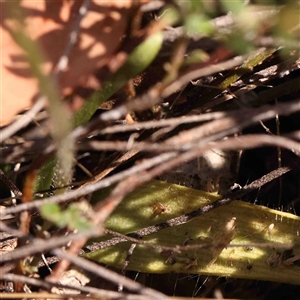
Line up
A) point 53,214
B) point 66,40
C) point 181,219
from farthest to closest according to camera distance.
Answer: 1. point 181,219
2. point 66,40
3. point 53,214

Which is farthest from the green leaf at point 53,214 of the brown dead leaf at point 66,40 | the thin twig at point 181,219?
the thin twig at point 181,219

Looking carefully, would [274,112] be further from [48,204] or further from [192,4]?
[48,204]

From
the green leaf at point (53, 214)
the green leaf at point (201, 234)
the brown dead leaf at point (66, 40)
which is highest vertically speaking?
the brown dead leaf at point (66, 40)

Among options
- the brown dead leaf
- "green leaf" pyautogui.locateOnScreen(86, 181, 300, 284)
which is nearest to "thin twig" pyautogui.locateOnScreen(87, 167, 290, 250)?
"green leaf" pyautogui.locateOnScreen(86, 181, 300, 284)

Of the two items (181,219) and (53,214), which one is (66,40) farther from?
(181,219)

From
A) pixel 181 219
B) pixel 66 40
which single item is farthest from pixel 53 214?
pixel 181 219

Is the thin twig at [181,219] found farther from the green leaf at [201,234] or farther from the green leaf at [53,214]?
the green leaf at [53,214]

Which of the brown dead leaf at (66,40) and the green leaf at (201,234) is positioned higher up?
the brown dead leaf at (66,40)
